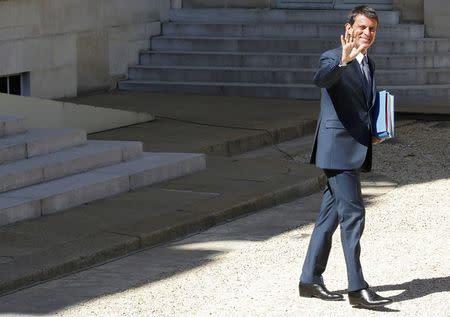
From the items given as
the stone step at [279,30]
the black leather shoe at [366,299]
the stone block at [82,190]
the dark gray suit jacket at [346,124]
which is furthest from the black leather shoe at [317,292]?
the stone step at [279,30]

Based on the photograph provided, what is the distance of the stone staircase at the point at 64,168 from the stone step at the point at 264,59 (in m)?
6.42

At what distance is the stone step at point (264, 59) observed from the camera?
18875 mm

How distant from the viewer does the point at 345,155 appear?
319 inches

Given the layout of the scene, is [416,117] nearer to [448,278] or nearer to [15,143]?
[15,143]

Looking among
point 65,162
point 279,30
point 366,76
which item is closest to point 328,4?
point 279,30

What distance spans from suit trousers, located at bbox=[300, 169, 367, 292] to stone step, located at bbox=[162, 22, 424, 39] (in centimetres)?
1146

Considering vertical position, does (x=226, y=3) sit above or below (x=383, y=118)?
above

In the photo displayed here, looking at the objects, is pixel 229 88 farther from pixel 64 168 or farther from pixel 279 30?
pixel 64 168

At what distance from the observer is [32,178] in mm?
11180

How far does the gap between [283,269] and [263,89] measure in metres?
9.61

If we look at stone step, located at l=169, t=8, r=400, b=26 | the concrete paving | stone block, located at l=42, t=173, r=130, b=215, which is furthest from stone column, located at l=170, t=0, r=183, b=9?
stone block, located at l=42, t=173, r=130, b=215

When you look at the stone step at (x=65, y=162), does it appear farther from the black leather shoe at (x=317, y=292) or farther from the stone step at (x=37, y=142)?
the black leather shoe at (x=317, y=292)

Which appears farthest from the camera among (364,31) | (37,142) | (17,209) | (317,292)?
(37,142)

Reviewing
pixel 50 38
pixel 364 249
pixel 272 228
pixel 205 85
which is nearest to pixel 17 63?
pixel 50 38
